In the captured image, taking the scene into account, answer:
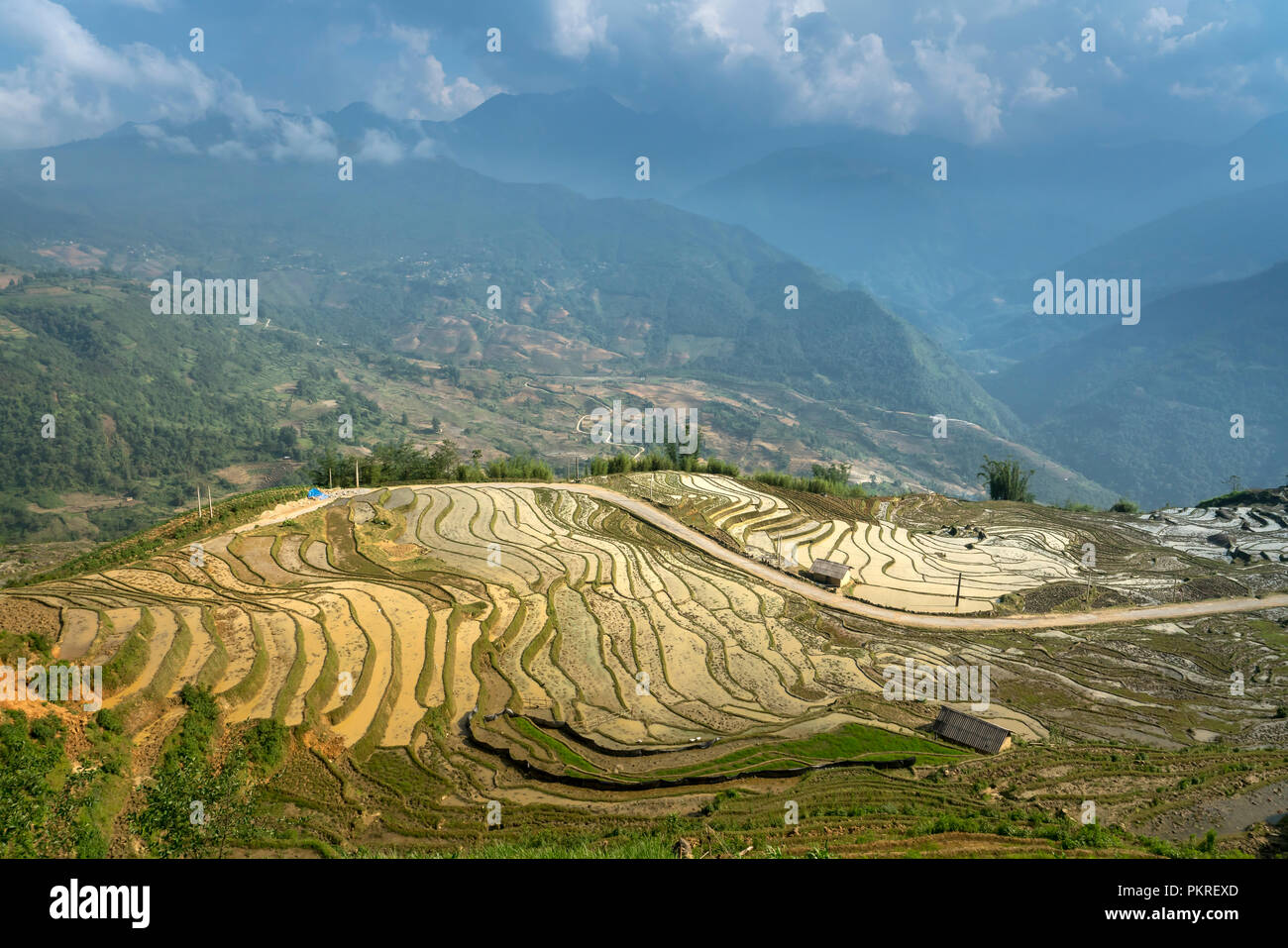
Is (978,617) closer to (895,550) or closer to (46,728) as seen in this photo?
(895,550)

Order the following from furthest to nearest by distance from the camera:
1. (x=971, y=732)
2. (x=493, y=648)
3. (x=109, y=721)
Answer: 1. (x=493, y=648)
2. (x=971, y=732)
3. (x=109, y=721)

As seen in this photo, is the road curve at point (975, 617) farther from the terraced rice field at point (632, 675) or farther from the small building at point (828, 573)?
the small building at point (828, 573)

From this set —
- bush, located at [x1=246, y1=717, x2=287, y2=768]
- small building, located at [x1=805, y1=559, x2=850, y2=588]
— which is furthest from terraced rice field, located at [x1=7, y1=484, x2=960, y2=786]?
small building, located at [x1=805, y1=559, x2=850, y2=588]

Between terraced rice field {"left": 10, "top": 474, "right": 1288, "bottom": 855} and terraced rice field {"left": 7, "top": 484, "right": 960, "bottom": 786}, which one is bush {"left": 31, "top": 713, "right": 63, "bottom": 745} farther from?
terraced rice field {"left": 7, "top": 484, "right": 960, "bottom": 786}

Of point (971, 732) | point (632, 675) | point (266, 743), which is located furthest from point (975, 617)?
point (266, 743)

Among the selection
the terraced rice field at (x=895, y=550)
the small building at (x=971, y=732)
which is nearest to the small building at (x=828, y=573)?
the terraced rice field at (x=895, y=550)

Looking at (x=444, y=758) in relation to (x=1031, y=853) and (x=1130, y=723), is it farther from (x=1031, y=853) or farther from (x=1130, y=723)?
(x=1130, y=723)
